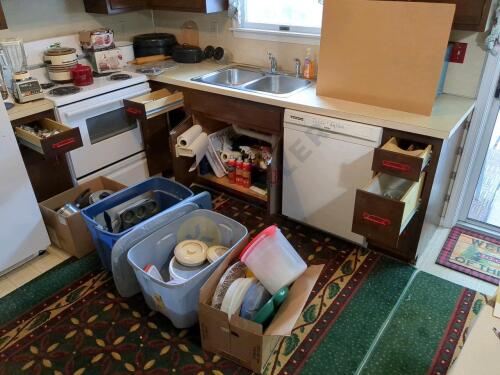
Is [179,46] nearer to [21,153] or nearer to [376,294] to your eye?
[21,153]

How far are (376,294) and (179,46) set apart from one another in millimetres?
2214

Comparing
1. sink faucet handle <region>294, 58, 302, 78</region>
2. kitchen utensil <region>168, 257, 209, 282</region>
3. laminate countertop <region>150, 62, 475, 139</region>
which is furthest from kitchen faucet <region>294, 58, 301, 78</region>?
kitchen utensil <region>168, 257, 209, 282</region>

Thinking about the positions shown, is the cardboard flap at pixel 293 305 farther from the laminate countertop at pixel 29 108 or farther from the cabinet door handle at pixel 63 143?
the laminate countertop at pixel 29 108

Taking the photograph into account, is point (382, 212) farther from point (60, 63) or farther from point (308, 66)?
point (60, 63)

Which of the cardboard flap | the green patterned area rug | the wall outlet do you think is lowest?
the green patterned area rug

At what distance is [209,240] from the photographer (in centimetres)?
206

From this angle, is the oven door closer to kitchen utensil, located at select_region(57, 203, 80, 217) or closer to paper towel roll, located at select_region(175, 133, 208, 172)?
kitchen utensil, located at select_region(57, 203, 80, 217)

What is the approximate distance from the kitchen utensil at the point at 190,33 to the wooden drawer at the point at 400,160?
5.94 feet

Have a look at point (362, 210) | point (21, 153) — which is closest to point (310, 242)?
point (362, 210)

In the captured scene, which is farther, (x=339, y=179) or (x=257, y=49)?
(x=257, y=49)

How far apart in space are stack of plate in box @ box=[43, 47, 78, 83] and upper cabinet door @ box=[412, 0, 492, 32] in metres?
2.05

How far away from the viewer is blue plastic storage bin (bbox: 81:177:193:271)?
75.9 inches

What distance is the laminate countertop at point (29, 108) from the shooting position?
2064mm

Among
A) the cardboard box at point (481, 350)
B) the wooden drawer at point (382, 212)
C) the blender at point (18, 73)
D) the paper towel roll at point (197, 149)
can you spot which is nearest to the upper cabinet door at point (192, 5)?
the paper towel roll at point (197, 149)
